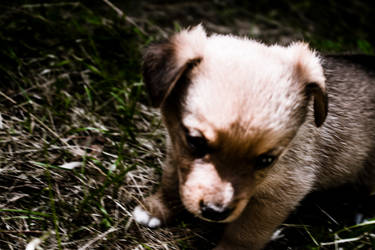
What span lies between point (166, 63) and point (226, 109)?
0.53 meters

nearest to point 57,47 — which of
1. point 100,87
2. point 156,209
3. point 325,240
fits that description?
point 100,87

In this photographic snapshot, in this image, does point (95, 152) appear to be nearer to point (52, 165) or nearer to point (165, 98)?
point (52, 165)

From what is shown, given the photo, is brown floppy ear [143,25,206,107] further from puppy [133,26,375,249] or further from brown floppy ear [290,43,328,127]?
brown floppy ear [290,43,328,127]

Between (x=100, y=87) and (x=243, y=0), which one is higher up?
(x=243, y=0)

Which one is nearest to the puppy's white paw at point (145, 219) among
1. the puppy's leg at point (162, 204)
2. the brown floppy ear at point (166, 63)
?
the puppy's leg at point (162, 204)

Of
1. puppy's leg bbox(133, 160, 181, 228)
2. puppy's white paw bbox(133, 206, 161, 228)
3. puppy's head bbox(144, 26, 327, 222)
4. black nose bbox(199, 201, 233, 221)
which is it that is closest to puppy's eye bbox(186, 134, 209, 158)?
puppy's head bbox(144, 26, 327, 222)

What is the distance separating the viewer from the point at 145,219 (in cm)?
318

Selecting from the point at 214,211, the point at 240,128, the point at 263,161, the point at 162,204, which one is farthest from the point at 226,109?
the point at 162,204

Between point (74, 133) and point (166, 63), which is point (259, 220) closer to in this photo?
point (166, 63)

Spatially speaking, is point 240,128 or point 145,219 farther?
point 145,219

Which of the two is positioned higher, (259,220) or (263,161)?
(263,161)

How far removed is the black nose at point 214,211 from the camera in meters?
2.38

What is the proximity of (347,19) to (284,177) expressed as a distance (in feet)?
18.5

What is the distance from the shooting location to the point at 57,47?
4.41m
